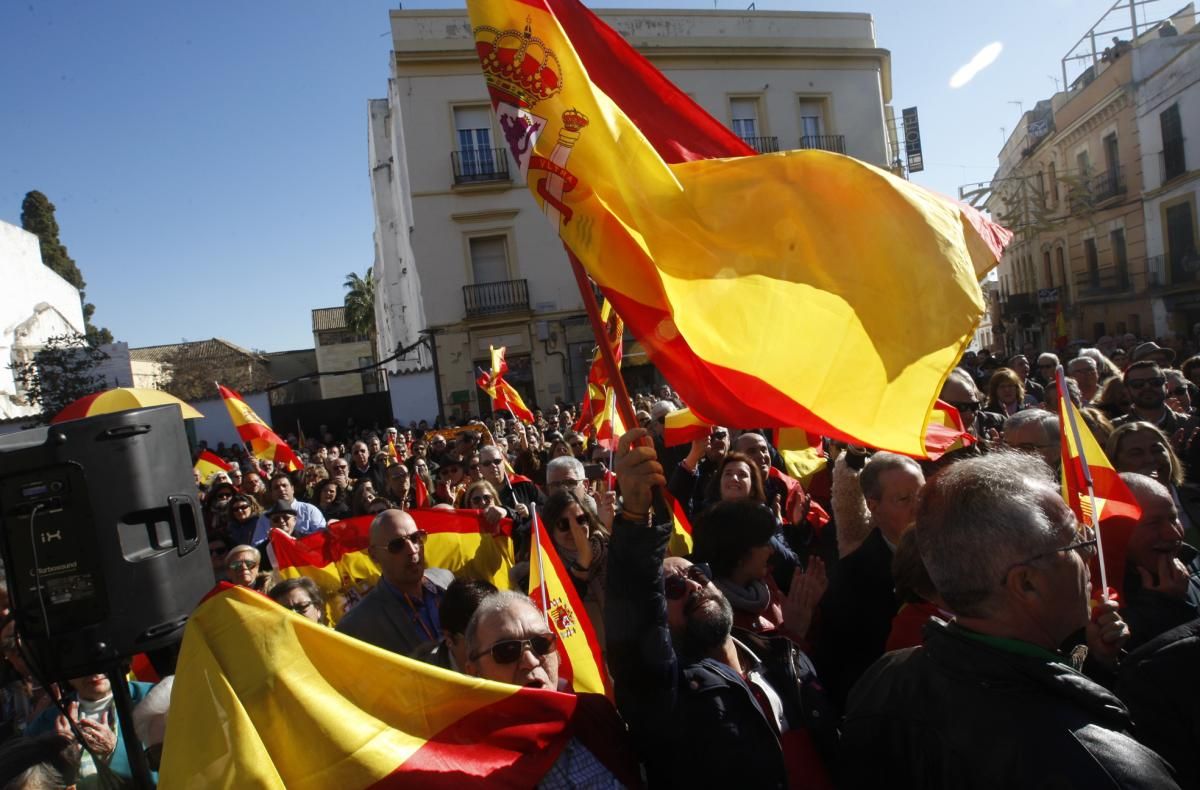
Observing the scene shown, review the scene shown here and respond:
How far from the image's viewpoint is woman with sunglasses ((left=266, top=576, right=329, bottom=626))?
3.53 meters

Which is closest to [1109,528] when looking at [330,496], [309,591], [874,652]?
[874,652]

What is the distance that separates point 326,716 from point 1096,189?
32.6 m

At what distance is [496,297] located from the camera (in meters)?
24.4

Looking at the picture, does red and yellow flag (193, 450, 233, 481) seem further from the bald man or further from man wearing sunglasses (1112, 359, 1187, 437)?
man wearing sunglasses (1112, 359, 1187, 437)

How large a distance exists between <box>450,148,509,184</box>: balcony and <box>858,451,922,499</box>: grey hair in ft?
73.0

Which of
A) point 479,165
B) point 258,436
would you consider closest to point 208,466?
point 258,436

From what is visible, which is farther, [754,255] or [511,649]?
[754,255]

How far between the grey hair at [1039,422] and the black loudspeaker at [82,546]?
155 inches

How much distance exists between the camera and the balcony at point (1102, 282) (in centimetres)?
2786

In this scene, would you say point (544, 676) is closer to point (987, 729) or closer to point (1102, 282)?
point (987, 729)

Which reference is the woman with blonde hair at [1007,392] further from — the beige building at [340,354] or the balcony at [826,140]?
the beige building at [340,354]

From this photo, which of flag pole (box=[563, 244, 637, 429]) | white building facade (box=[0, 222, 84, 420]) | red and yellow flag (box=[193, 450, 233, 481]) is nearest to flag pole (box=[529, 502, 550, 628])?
flag pole (box=[563, 244, 637, 429])

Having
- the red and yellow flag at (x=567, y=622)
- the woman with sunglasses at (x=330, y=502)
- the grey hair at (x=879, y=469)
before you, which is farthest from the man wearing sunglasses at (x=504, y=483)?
the grey hair at (x=879, y=469)

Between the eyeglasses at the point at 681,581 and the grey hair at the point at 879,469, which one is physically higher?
the grey hair at the point at 879,469
